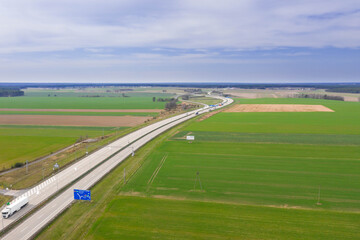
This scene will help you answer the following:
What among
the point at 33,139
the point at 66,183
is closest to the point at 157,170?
the point at 66,183

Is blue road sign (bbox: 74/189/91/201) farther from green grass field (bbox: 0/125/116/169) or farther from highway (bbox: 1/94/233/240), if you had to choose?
green grass field (bbox: 0/125/116/169)

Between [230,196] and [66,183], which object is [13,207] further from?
[230,196]

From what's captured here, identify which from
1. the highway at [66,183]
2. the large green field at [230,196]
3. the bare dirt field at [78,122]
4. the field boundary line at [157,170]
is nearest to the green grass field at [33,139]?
the bare dirt field at [78,122]

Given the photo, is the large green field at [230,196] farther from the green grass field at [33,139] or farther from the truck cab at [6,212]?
the green grass field at [33,139]

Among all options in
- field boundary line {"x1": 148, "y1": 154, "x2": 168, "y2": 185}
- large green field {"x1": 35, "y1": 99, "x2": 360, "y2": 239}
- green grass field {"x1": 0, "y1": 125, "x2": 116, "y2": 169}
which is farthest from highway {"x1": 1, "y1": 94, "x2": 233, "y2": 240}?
green grass field {"x1": 0, "y1": 125, "x2": 116, "y2": 169}

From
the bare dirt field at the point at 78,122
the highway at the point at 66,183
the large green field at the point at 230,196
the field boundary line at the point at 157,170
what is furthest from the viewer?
the bare dirt field at the point at 78,122

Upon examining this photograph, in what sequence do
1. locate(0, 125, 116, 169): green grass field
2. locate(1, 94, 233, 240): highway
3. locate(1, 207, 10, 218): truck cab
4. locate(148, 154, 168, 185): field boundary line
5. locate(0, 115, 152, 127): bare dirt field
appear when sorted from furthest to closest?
locate(0, 115, 152, 127): bare dirt field, locate(0, 125, 116, 169): green grass field, locate(148, 154, 168, 185): field boundary line, locate(1, 207, 10, 218): truck cab, locate(1, 94, 233, 240): highway

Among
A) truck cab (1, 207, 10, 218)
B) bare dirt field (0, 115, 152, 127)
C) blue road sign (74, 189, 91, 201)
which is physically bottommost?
truck cab (1, 207, 10, 218)

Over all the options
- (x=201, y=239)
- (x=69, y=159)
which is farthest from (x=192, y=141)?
(x=201, y=239)
